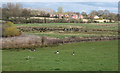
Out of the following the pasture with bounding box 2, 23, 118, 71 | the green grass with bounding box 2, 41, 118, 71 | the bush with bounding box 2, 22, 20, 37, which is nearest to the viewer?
the green grass with bounding box 2, 41, 118, 71

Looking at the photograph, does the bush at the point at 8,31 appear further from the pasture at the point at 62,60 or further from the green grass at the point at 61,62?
the green grass at the point at 61,62

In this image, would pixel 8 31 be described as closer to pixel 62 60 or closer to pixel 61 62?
pixel 62 60

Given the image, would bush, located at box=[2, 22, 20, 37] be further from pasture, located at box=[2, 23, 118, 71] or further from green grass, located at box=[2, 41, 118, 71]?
green grass, located at box=[2, 41, 118, 71]

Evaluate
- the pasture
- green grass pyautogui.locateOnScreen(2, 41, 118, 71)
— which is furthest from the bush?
green grass pyautogui.locateOnScreen(2, 41, 118, 71)

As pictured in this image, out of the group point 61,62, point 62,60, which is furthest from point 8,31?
point 61,62

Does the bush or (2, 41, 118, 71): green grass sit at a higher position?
the bush

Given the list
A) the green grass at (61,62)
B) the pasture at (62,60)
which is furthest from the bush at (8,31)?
the green grass at (61,62)

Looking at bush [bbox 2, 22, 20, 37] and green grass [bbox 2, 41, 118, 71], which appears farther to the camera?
bush [bbox 2, 22, 20, 37]

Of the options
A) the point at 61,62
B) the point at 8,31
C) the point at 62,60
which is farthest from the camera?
the point at 8,31

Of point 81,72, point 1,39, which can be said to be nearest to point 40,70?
point 81,72

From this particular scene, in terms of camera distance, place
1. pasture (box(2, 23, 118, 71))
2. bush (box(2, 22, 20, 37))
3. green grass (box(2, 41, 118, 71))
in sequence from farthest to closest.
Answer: bush (box(2, 22, 20, 37)), pasture (box(2, 23, 118, 71)), green grass (box(2, 41, 118, 71))

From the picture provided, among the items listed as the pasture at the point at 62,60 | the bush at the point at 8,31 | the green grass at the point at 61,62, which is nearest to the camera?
the green grass at the point at 61,62

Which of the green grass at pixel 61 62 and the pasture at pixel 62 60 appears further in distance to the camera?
the pasture at pixel 62 60

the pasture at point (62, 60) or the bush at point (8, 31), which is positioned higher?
the bush at point (8, 31)
